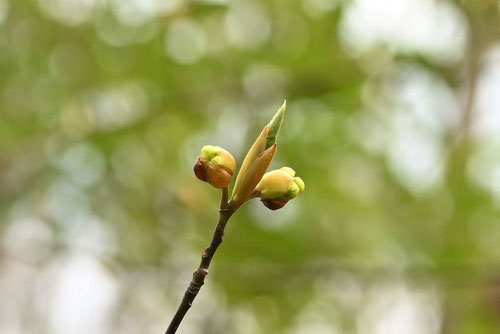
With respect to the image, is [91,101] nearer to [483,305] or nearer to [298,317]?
[298,317]

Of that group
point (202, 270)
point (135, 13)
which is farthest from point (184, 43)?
point (202, 270)

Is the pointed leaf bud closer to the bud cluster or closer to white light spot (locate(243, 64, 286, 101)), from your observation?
the bud cluster

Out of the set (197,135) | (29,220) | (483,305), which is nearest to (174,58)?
(197,135)

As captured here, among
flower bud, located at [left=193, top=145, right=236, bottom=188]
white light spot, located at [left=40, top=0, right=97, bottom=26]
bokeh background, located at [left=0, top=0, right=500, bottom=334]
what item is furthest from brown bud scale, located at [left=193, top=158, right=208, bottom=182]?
white light spot, located at [left=40, top=0, right=97, bottom=26]

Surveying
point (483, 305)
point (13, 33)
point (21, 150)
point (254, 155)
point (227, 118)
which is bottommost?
point (254, 155)

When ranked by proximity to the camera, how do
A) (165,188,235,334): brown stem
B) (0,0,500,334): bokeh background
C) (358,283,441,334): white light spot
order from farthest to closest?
(358,283,441,334): white light spot < (0,0,500,334): bokeh background < (165,188,235,334): brown stem

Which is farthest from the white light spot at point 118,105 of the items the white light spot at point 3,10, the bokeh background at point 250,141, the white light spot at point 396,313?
the white light spot at point 396,313

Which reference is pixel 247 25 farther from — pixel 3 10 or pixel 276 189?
pixel 276 189
